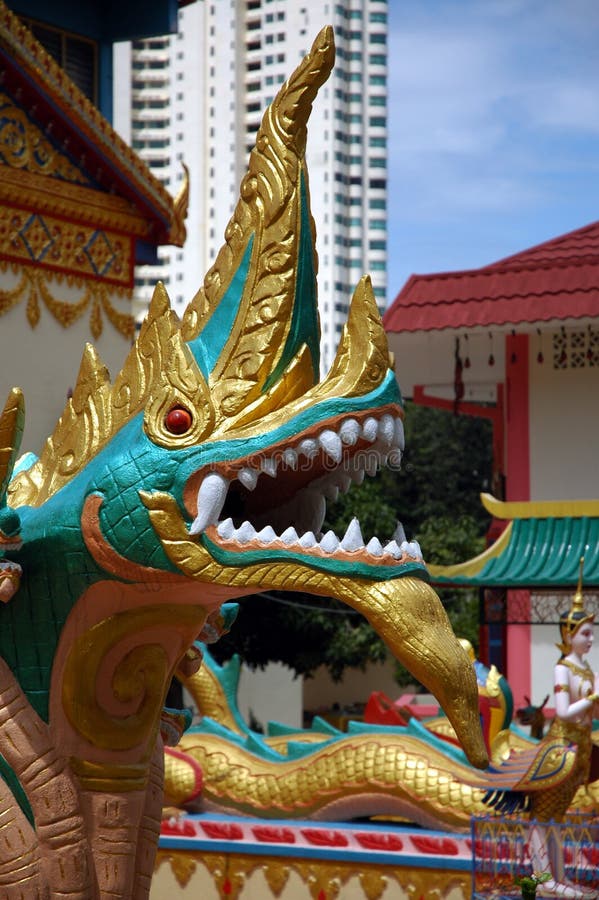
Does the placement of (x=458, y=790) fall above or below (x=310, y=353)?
below

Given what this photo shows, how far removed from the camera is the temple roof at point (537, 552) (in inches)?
464

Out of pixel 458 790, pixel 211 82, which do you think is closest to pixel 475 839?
pixel 458 790

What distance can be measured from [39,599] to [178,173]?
44460 mm

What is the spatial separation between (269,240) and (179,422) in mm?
521

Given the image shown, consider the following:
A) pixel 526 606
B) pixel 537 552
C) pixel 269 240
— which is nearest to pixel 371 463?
pixel 269 240

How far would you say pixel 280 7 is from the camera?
41.3 meters

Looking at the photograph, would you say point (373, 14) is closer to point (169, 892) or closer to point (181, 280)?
point (181, 280)

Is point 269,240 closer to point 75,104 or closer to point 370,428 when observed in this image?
point 370,428

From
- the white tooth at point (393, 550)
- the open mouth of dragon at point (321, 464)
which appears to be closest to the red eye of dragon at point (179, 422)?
the open mouth of dragon at point (321, 464)

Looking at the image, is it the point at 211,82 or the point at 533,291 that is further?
the point at 211,82

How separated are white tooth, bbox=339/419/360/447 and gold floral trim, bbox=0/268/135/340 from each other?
23.0ft

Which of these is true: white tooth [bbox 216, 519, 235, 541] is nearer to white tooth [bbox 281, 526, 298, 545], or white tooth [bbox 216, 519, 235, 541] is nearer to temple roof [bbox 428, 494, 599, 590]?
white tooth [bbox 281, 526, 298, 545]

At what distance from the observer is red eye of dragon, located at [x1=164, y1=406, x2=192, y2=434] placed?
11.9ft

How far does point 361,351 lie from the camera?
359 cm
